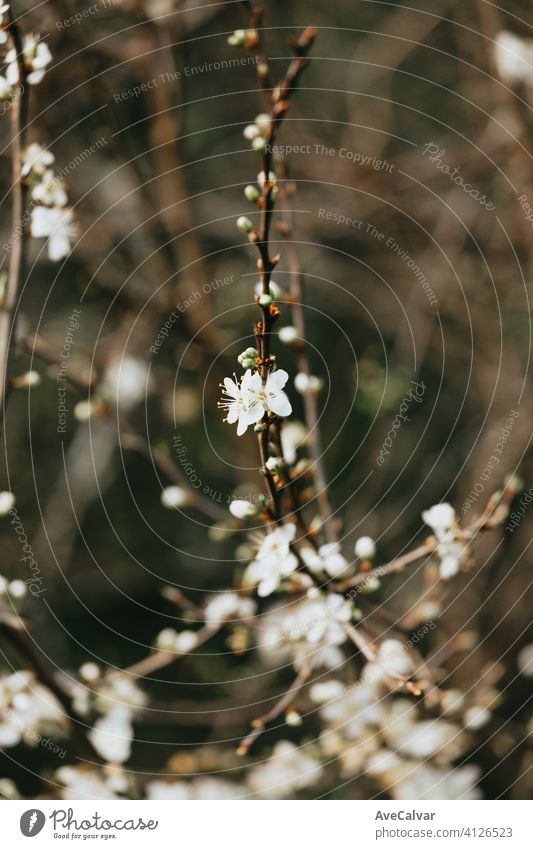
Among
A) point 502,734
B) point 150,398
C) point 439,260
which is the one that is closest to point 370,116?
point 439,260

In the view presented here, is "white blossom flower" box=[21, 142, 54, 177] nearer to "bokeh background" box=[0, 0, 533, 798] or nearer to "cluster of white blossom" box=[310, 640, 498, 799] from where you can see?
"bokeh background" box=[0, 0, 533, 798]

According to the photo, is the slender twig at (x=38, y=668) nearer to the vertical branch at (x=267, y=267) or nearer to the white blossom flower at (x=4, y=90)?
the vertical branch at (x=267, y=267)

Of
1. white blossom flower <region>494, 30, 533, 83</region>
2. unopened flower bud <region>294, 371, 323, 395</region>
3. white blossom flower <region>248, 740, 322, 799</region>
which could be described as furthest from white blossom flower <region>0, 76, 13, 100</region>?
white blossom flower <region>248, 740, 322, 799</region>

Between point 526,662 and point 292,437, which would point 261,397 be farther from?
point 526,662

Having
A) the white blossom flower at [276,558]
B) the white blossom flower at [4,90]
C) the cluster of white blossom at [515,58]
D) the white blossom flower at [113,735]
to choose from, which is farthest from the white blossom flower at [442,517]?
the cluster of white blossom at [515,58]

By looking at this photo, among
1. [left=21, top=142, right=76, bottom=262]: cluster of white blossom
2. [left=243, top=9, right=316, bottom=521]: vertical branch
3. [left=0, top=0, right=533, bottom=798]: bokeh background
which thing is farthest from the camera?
[left=0, top=0, right=533, bottom=798]: bokeh background

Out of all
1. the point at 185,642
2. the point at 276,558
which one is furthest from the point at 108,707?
the point at 276,558

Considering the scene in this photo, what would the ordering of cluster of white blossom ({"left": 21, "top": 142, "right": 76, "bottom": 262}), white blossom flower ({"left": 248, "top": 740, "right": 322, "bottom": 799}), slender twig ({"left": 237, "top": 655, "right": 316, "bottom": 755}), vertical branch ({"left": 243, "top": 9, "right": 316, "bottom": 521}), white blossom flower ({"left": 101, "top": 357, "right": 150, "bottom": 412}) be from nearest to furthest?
vertical branch ({"left": 243, "top": 9, "right": 316, "bottom": 521})
slender twig ({"left": 237, "top": 655, "right": 316, "bottom": 755})
cluster of white blossom ({"left": 21, "top": 142, "right": 76, "bottom": 262})
white blossom flower ({"left": 248, "top": 740, "right": 322, "bottom": 799})
white blossom flower ({"left": 101, "top": 357, "right": 150, "bottom": 412})
